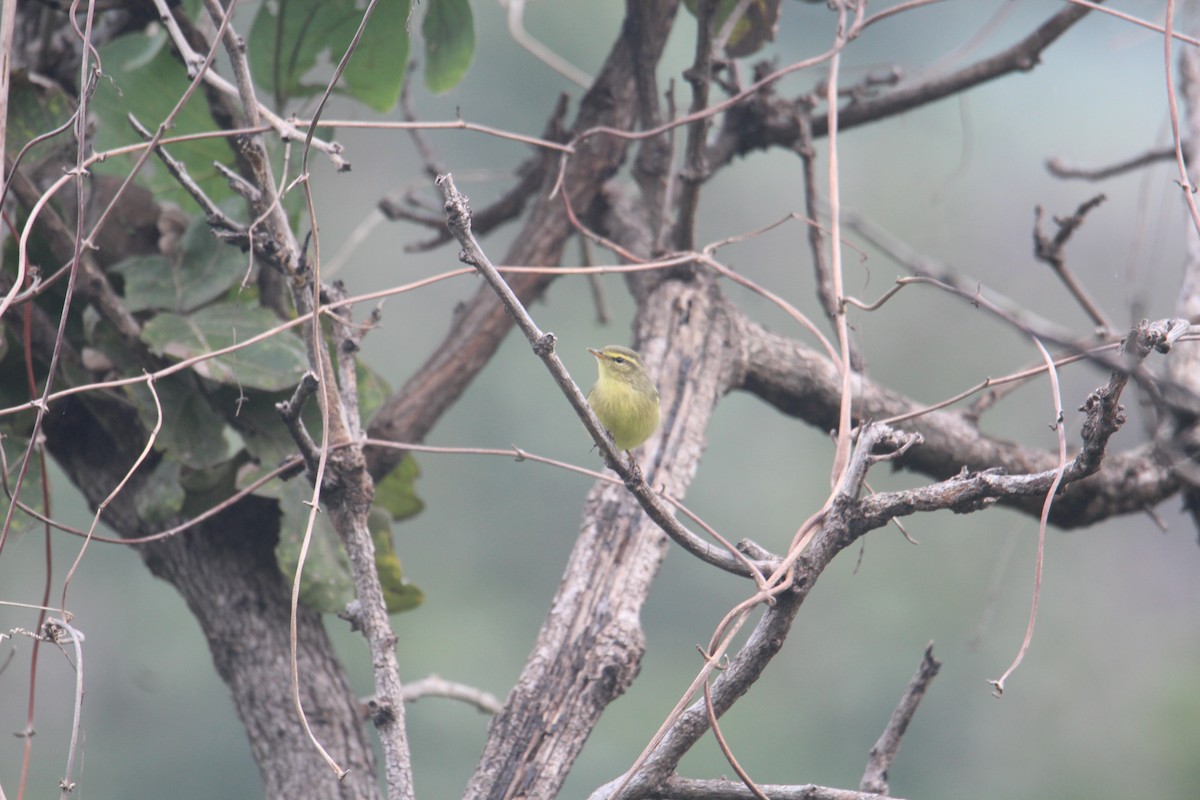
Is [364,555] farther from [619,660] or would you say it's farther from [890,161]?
[890,161]

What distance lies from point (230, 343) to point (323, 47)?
0.86m

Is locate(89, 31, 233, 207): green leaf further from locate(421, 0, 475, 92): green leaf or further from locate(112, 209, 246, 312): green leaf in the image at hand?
locate(421, 0, 475, 92): green leaf

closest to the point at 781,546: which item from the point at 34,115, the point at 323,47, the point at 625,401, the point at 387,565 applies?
the point at 387,565

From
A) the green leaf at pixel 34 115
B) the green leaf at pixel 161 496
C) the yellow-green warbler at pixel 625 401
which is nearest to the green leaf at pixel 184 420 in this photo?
the green leaf at pixel 161 496

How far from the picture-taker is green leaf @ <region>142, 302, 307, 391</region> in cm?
194

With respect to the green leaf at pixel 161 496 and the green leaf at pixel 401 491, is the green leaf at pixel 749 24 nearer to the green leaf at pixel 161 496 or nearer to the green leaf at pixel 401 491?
the green leaf at pixel 401 491

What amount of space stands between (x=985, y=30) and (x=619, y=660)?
183 centimetres

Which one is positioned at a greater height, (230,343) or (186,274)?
(186,274)

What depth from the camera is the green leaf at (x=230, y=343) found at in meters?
1.94

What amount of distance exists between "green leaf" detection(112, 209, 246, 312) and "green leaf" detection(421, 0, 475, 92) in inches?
27.6

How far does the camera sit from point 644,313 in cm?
242

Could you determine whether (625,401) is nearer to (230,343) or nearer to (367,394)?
(367,394)

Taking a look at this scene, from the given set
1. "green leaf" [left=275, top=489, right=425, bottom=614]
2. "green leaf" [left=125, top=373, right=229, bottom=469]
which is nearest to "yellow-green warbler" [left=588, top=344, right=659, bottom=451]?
"green leaf" [left=275, top=489, right=425, bottom=614]

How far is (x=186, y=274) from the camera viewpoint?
7.13ft
